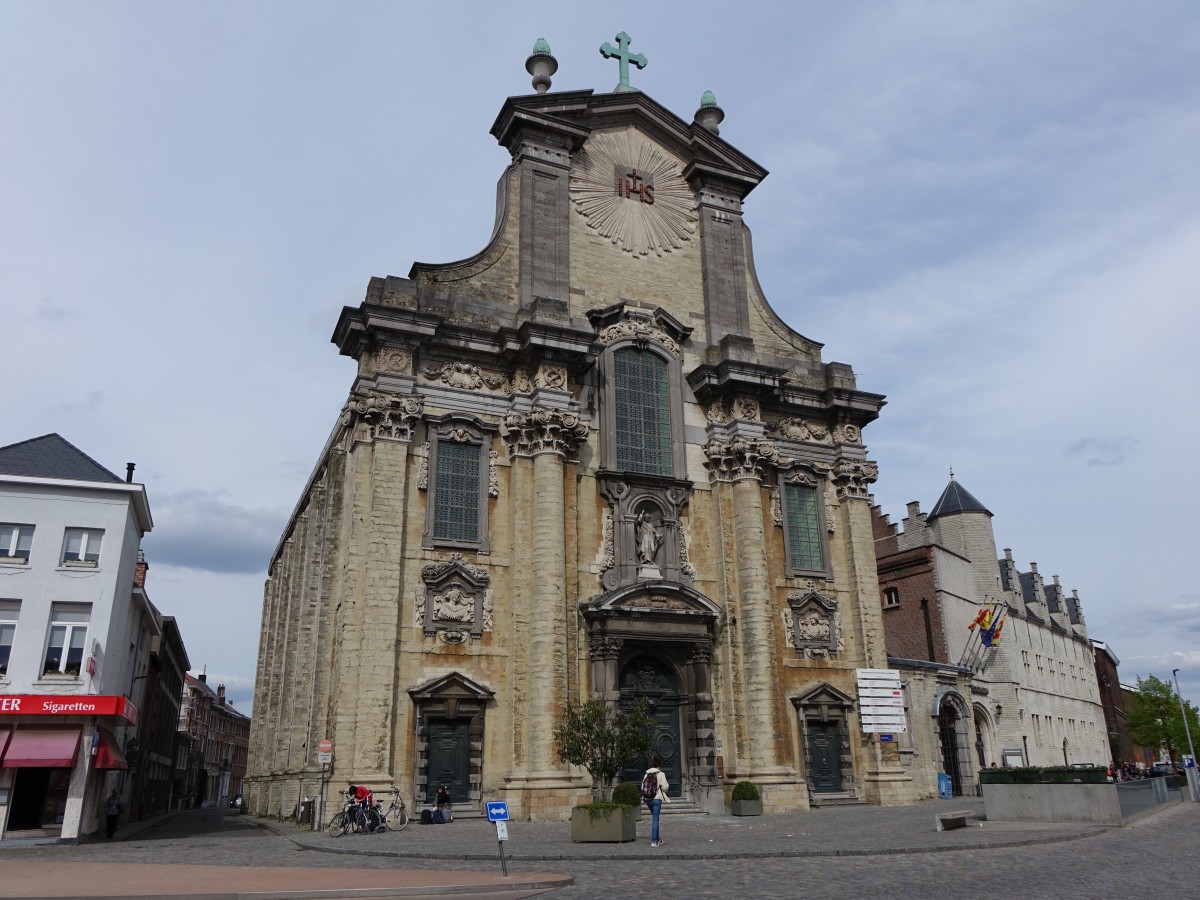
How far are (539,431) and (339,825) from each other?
11553 millimetres

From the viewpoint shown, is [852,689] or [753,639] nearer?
[753,639]

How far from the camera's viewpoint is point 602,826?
17.7 metres

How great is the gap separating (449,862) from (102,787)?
656 inches

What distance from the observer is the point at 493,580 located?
86.6 ft

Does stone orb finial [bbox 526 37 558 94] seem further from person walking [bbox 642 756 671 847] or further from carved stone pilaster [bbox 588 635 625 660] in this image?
person walking [bbox 642 756 671 847]

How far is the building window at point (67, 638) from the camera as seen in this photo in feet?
74.9

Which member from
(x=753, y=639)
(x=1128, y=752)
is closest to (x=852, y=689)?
(x=753, y=639)

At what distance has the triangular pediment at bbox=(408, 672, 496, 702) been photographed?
2430 cm

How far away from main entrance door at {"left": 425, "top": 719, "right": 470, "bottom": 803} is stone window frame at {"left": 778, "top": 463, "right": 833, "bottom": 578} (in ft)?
38.5

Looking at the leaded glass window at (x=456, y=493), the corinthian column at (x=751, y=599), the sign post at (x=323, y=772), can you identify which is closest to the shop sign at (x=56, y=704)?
the sign post at (x=323, y=772)

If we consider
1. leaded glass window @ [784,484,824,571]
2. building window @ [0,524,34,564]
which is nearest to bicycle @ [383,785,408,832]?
building window @ [0,524,34,564]

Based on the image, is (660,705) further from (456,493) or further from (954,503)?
(954,503)

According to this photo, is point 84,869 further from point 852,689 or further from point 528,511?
point 852,689

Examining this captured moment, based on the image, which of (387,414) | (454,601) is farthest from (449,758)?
(387,414)
